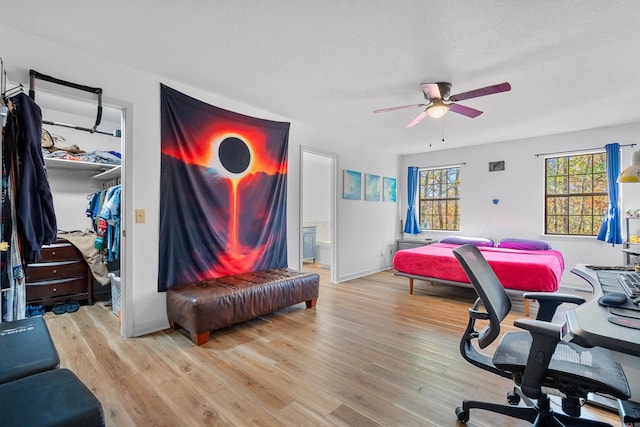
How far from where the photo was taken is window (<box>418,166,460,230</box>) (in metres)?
5.89

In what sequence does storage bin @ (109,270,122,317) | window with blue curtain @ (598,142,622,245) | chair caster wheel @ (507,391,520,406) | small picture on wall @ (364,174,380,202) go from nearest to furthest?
chair caster wheel @ (507,391,520,406), storage bin @ (109,270,122,317), window with blue curtain @ (598,142,622,245), small picture on wall @ (364,174,380,202)

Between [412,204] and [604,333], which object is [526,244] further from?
[604,333]

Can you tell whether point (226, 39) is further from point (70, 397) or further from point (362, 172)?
point (362, 172)

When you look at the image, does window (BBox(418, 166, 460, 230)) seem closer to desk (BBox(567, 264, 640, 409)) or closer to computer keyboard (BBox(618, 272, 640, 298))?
computer keyboard (BBox(618, 272, 640, 298))

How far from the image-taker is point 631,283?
1.69 meters

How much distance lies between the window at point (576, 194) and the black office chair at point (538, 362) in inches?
154

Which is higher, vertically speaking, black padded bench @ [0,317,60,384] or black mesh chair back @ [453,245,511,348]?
black mesh chair back @ [453,245,511,348]

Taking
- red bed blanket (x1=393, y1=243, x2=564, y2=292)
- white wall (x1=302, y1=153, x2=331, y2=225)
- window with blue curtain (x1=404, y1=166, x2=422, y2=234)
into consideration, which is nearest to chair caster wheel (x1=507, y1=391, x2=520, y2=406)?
red bed blanket (x1=393, y1=243, x2=564, y2=292)

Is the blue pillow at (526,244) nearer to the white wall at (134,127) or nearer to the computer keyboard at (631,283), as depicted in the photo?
the computer keyboard at (631,283)

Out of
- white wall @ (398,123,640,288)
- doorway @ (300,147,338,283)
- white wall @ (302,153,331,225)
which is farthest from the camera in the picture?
white wall @ (302,153,331,225)

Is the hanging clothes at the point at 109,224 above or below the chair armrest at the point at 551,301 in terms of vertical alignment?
above

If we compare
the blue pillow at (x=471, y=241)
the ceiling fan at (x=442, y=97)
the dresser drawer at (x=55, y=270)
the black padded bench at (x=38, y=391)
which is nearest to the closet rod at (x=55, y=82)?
the black padded bench at (x=38, y=391)

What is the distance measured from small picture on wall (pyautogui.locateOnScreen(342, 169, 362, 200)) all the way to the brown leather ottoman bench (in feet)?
6.34

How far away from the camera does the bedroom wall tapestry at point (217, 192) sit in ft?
9.43
